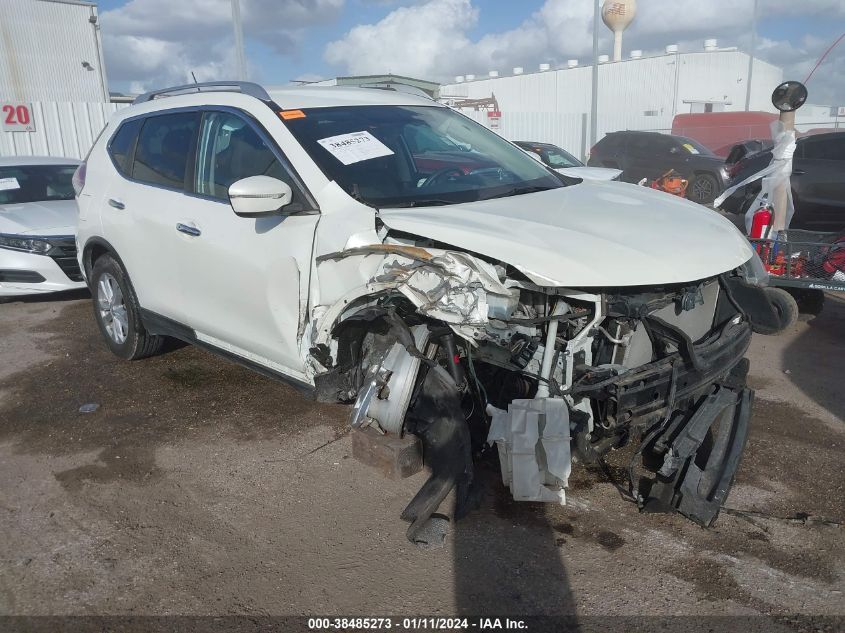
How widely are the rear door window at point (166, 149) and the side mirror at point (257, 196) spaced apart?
44.7 inches

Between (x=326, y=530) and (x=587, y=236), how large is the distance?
1.74 meters

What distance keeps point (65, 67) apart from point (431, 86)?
43.0 feet

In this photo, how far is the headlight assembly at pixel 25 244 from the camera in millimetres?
6930

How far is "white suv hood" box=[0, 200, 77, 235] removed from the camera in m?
7.00

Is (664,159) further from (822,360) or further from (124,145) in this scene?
(124,145)

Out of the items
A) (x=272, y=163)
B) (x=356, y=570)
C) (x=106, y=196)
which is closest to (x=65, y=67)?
(x=106, y=196)

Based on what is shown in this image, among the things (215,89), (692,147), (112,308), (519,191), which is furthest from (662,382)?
(692,147)

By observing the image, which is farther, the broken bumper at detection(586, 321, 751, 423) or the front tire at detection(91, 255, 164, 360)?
the front tire at detection(91, 255, 164, 360)

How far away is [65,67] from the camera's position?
24141 millimetres

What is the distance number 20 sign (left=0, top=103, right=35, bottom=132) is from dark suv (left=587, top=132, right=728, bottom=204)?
13.6 m

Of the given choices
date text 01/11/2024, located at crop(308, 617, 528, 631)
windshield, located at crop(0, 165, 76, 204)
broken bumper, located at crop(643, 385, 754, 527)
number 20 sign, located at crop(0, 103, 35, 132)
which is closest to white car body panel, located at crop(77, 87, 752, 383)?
broken bumper, located at crop(643, 385, 754, 527)

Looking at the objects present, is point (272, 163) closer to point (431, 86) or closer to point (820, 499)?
point (820, 499)

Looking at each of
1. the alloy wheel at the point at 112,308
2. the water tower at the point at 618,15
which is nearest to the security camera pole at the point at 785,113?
the alloy wheel at the point at 112,308

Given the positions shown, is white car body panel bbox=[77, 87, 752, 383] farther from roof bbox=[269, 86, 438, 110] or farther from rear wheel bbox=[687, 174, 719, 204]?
rear wheel bbox=[687, 174, 719, 204]
